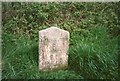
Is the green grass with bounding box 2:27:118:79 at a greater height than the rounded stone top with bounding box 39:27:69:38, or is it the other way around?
the rounded stone top with bounding box 39:27:69:38

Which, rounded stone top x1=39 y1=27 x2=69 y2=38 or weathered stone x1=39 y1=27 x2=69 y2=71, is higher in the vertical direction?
rounded stone top x1=39 y1=27 x2=69 y2=38

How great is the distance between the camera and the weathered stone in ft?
11.4

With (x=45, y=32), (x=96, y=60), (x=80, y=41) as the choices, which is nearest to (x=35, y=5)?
(x=45, y=32)

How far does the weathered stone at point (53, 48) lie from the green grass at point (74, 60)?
0.18 feet

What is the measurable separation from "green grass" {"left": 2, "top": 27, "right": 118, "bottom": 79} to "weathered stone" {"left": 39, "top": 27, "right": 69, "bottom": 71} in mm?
55

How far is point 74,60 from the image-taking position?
3482mm

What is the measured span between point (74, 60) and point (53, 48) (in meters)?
0.26

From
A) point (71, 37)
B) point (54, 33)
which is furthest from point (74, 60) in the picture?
point (54, 33)

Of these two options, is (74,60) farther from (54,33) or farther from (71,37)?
(54,33)

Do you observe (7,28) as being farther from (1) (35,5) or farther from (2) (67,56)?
(2) (67,56)

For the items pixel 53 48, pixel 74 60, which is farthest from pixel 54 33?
pixel 74 60

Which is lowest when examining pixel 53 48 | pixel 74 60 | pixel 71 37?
pixel 74 60

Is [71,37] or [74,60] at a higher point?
[71,37]

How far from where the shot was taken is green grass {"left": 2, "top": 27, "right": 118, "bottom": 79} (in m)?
3.46
